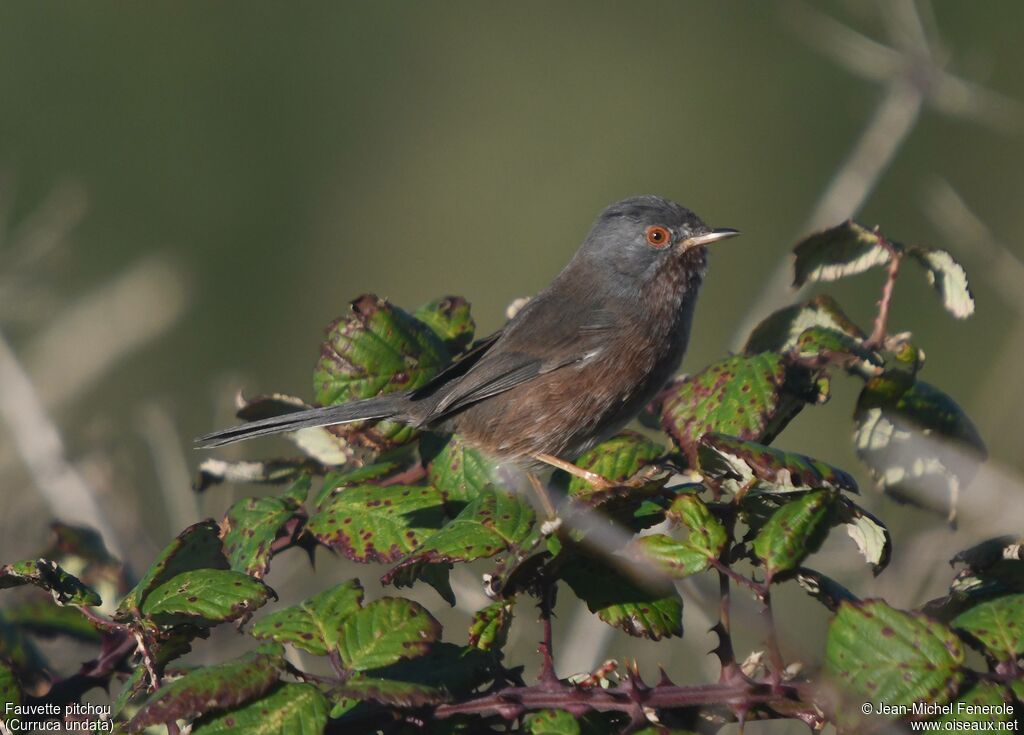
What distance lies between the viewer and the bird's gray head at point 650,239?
177 inches

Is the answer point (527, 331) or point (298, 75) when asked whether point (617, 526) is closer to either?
point (527, 331)

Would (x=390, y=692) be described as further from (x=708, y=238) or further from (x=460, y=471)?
(x=708, y=238)

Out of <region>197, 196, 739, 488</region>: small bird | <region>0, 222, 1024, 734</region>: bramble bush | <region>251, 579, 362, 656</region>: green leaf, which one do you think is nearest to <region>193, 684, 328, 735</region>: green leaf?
<region>0, 222, 1024, 734</region>: bramble bush

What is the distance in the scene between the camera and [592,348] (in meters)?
4.26

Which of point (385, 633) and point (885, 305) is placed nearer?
point (385, 633)

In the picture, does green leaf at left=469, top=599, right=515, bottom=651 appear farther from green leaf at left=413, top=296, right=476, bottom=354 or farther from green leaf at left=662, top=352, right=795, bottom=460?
green leaf at left=413, top=296, right=476, bottom=354

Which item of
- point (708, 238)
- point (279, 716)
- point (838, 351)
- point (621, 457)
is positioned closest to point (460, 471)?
point (621, 457)

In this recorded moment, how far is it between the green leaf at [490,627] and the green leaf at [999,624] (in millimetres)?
702

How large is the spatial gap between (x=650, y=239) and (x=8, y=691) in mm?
3139

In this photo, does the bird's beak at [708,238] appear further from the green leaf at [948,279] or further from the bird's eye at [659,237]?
the green leaf at [948,279]

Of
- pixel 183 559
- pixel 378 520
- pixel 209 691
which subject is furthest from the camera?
pixel 378 520

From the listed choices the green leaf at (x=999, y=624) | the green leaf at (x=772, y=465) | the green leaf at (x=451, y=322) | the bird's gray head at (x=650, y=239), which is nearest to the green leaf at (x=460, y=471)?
the green leaf at (x=451, y=322)

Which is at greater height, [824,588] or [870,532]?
[870,532]

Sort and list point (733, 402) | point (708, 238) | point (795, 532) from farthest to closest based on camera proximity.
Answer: point (708, 238) → point (733, 402) → point (795, 532)
